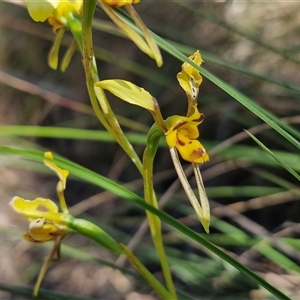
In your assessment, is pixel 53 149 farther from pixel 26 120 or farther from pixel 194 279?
pixel 194 279

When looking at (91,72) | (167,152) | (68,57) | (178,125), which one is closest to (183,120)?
(178,125)

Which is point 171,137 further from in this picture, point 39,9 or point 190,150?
point 39,9

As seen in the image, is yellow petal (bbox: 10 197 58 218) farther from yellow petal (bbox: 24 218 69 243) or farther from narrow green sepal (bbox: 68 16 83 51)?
narrow green sepal (bbox: 68 16 83 51)

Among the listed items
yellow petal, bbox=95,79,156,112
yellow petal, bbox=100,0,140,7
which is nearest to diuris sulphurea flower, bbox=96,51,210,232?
yellow petal, bbox=95,79,156,112

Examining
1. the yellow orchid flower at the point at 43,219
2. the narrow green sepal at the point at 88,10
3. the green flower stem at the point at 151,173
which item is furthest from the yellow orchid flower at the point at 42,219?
the narrow green sepal at the point at 88,10

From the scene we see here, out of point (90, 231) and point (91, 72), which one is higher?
point (91, 72)

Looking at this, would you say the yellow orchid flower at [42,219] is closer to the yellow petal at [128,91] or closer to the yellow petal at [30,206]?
the yellow petal at [30,206]

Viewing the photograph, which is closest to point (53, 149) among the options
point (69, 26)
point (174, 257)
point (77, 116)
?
point (77, 116)
